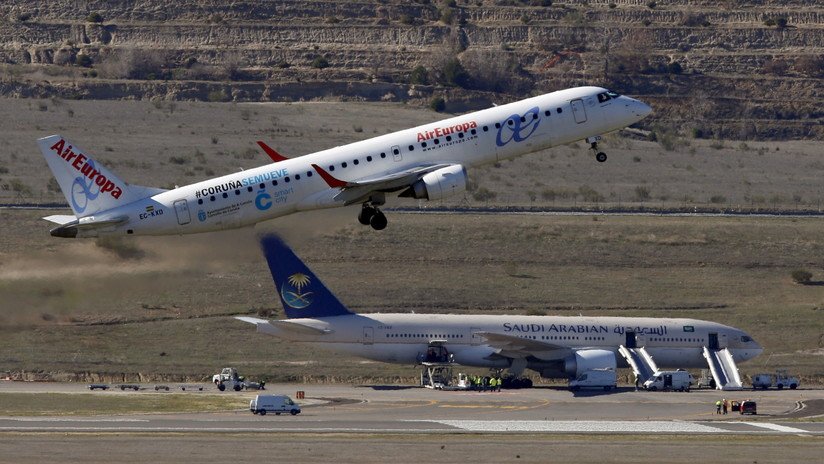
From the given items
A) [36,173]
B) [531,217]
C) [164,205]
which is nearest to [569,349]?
[164,205]

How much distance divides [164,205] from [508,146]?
15.9 m

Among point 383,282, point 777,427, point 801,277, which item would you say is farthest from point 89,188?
point 801,277

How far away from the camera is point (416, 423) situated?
86812 millimetres

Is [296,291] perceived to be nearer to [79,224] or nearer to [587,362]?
[587,362]

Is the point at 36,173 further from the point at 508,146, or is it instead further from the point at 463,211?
the point at 508,146

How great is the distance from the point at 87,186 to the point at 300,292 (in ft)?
89.0

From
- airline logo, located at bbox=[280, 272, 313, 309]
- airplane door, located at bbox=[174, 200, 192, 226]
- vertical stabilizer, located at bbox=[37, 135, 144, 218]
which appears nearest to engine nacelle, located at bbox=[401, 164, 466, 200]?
airplane door, located at bbox=[174, 200, 192, 226]

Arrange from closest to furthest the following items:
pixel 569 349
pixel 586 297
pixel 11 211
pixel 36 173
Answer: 1. pixel 569 349
2. pixel 586 297
3. pixel 11 211
4. pixel 36 173

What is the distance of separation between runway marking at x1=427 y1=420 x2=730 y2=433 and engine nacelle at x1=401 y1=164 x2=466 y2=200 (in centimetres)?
1102

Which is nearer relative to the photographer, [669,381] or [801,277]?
[669,381]

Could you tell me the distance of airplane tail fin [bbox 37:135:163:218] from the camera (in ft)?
268

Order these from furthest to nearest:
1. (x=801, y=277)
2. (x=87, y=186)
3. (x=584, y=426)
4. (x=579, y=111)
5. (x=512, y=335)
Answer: (x=801, y=277), (x=512, y=335), (x=584, y=426), (x=579, y=111), (x=87, y=186)

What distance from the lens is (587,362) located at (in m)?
105

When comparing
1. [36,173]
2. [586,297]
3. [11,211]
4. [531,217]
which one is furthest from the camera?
[36,173]
